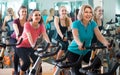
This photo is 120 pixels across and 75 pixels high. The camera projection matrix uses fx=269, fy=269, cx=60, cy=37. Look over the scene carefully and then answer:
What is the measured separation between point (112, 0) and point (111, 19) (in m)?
0.35

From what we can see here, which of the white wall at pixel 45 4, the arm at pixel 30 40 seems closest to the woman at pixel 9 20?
the white wall at pixel 45 4

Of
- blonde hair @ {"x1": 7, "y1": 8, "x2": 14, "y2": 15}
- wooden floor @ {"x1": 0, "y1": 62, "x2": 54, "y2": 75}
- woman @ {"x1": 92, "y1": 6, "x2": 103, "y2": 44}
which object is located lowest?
wooden floor @ {"x1": 0, "y1": 62, "x2": 54, "y2": 75}

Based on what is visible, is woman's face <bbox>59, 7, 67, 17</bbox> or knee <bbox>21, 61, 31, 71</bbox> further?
woman's face <bbox>59, 7, 67, 17</bbox>

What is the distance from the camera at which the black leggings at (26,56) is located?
13.6 ft

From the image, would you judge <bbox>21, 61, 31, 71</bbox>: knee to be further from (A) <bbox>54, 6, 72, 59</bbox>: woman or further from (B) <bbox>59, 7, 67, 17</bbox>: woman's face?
(B) <bbox>59, 7, 67, 17</bbox>: woman's face

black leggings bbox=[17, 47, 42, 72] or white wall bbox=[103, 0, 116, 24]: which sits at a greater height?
white wall bbox=[103, 0, 116, 24]

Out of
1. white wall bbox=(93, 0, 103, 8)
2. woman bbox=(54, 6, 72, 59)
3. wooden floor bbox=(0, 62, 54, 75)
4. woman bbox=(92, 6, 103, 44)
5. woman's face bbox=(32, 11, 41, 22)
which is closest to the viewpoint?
woman's face bbox=(32, 11, 41, 22)

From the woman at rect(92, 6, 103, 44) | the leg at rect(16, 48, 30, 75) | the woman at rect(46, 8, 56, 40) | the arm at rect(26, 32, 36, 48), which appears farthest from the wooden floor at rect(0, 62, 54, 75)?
the arm at rect(26, 32, 36, 48)

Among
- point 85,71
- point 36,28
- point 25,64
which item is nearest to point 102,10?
point 36,28

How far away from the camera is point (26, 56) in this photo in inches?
166

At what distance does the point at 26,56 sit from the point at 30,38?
0.35m

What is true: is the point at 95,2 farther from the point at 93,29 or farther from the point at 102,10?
the point at 93,29

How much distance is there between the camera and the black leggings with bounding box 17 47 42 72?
164 inches

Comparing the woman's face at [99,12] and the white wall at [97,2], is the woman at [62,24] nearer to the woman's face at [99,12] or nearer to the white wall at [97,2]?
the white wall at [97,2]
